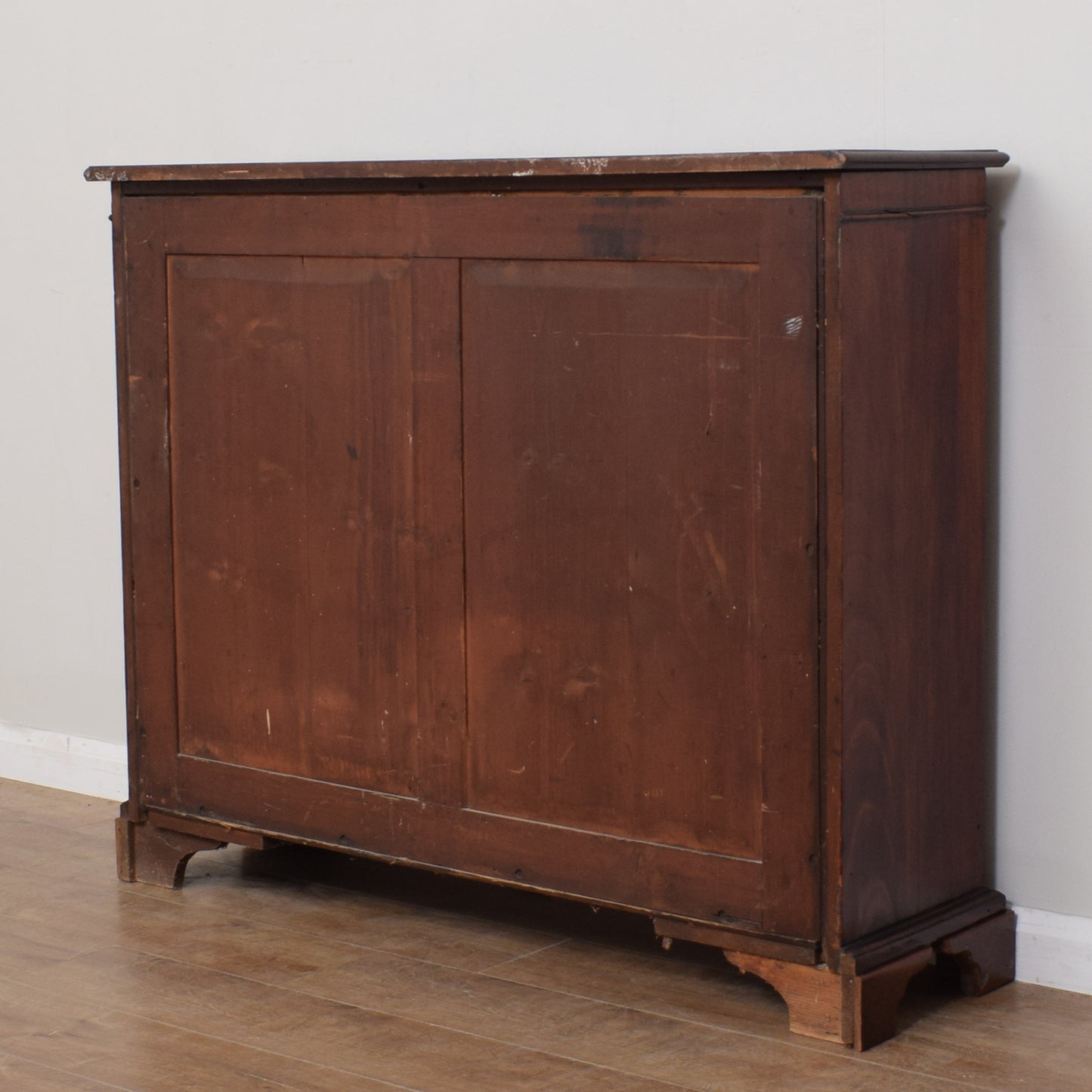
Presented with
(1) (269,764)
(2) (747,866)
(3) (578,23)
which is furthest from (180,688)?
(3) (578,23)

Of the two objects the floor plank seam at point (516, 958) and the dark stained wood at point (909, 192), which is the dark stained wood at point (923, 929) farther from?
the dark stained wood at point (909, 192)

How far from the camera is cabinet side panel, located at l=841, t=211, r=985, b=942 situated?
2377 mm

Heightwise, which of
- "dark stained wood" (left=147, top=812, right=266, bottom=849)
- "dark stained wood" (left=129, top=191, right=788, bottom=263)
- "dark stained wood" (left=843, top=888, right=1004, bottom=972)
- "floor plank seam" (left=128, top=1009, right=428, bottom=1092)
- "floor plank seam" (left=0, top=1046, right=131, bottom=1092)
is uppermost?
"dark stained wood" (left=129, top=191, right=788, bottom=263)

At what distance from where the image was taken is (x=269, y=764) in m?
2.97

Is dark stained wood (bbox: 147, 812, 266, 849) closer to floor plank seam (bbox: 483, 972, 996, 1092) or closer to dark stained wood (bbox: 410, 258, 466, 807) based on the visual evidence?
dark stained wood (bbox: 410, 258, 466, 807)

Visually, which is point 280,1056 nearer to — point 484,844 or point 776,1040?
point 484,844

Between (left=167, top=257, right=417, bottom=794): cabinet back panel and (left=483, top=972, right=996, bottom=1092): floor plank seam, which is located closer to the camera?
(left=483, top=972, right=996, bottom=1092): floor plank seam

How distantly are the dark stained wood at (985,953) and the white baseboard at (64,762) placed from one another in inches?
70.5

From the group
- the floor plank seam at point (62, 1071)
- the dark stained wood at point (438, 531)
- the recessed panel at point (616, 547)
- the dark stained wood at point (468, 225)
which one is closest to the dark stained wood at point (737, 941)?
the recessed panel at point (616, 547)

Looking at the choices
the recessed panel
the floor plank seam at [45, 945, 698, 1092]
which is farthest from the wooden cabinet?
the floor plank seam at [45, 945, 698, 1092]

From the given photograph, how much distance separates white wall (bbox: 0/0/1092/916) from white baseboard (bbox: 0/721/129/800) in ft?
0.12

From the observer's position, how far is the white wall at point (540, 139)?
103 inches

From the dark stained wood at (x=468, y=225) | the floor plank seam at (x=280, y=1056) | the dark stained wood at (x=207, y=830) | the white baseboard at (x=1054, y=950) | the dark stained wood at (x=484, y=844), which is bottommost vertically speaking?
the floor plank seam at (x=280, y=1056)

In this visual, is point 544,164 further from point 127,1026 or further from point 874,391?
point 127,1026
